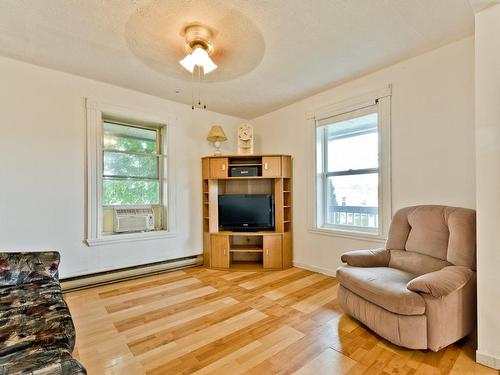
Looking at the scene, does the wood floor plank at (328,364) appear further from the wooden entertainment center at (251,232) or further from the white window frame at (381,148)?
the wooden entertainment center at (251,232)

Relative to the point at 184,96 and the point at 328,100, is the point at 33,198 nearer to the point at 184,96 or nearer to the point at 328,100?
the point at 184,96

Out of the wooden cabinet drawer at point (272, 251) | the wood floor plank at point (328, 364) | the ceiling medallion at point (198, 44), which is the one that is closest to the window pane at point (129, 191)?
the wooden cabinet drawer at point (272, 251)

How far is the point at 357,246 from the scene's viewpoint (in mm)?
3098

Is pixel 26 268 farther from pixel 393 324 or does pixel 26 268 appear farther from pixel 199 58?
pixel 393 324

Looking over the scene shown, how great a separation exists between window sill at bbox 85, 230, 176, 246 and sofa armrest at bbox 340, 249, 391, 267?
8.01 ft

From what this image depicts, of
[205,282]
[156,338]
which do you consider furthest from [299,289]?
[156,338]

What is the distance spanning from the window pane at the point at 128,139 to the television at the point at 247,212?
4.44ft

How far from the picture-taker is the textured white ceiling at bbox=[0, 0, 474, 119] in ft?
6.15

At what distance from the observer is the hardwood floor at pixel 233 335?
1.64 meters

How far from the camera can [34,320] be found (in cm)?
145

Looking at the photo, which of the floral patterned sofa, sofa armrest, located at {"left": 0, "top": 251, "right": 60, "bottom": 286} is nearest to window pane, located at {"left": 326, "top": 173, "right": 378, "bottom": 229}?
the floral patterned sofa

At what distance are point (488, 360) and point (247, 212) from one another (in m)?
2.86

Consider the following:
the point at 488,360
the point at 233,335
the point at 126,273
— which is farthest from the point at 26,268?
the point at 488,360

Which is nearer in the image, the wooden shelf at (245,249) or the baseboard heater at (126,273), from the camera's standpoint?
the baseboard heater at (126,273)
